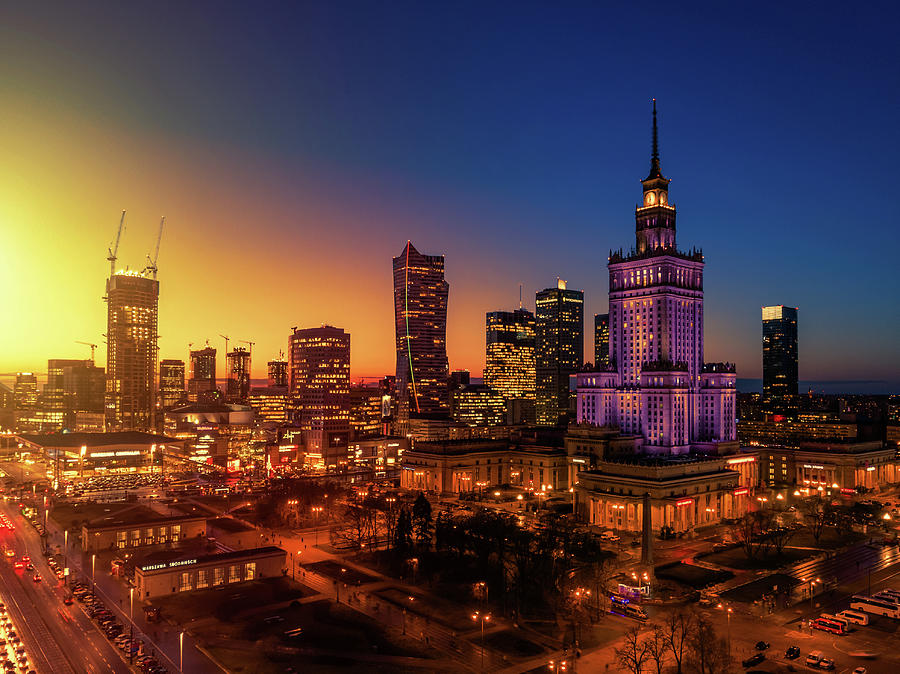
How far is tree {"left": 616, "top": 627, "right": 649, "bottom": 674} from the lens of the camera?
212 ft

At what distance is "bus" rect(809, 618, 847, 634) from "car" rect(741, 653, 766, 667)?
12546 mm

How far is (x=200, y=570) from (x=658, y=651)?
6243 cm

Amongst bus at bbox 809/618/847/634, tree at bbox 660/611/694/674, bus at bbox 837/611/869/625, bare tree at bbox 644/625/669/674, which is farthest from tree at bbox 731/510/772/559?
bare tree at bbox 644/625/669/674

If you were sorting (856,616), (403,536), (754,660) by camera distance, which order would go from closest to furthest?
(754,660)
(856,616)
(403,536)

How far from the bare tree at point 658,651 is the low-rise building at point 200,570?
5493cm

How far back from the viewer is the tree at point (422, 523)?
4414 inches

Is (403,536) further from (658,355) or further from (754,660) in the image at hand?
(658,355)

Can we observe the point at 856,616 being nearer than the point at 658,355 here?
Yes

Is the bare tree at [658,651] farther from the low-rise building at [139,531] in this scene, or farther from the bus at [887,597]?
the low-rise building at [139,531]

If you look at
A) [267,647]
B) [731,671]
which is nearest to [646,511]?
[731,671]

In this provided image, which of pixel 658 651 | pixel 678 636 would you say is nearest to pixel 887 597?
pixel 678 636

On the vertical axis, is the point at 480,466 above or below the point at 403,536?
above

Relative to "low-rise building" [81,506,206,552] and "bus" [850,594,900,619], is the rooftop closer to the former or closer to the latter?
"low-rise building" [81,506,206,552]

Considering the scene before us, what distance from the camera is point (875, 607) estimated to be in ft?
267
